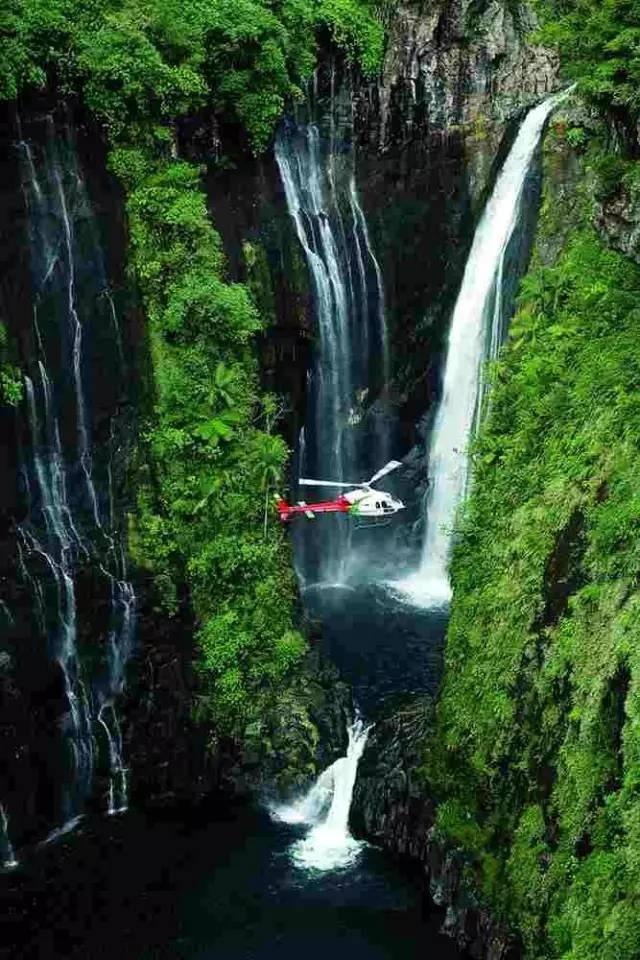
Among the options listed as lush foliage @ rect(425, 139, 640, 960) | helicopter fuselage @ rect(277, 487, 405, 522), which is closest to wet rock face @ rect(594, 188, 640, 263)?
lush foliage @ rect(425, 139, 640, 960)

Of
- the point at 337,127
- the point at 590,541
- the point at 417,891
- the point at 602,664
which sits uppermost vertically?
the point at 337,127

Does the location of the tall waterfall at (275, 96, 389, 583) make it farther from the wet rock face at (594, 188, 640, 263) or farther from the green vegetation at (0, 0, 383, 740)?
the wet rock face at (594, 188, 640, 263)

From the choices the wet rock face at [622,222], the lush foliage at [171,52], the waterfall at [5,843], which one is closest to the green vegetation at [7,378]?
the lush foliage at [171,52]

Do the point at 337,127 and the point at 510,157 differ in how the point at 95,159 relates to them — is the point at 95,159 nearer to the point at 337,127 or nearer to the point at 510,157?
the point at 337,127

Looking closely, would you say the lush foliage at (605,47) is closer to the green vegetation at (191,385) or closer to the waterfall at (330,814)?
the green vegetation at (191,385)

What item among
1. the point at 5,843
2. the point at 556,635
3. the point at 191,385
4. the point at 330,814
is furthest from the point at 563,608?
the point at 5,843

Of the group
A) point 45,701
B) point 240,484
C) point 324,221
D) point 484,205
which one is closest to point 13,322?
point 240,484

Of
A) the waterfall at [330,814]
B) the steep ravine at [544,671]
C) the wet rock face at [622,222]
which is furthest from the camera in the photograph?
the waterfall at [330,814]
